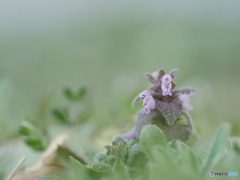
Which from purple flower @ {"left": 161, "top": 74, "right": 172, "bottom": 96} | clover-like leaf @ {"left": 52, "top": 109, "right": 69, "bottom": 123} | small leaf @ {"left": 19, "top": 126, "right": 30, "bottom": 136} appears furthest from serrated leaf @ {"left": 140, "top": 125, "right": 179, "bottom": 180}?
clover-like leaf @ {"left": 52, "top": 109, "right": 69, "bottom": 123}

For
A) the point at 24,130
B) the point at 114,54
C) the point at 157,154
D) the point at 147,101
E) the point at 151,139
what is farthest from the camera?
the point at 114,54

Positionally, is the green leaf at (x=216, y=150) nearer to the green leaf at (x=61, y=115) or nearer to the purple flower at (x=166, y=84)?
the purple flower at (x=166, y=84)

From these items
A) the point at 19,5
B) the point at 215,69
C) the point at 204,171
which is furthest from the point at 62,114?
the point at 19,5

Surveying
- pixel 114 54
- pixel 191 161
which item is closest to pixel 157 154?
pixel 191 161

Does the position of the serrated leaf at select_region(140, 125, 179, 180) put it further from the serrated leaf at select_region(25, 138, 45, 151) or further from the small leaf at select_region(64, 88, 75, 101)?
the small leaf at select_region(64, 88, 75, 101)

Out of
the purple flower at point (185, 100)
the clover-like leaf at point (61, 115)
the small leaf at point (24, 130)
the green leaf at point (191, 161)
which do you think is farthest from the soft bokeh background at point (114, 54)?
the green leaf at point (191, 161)

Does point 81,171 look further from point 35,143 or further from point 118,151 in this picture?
point 35,143
